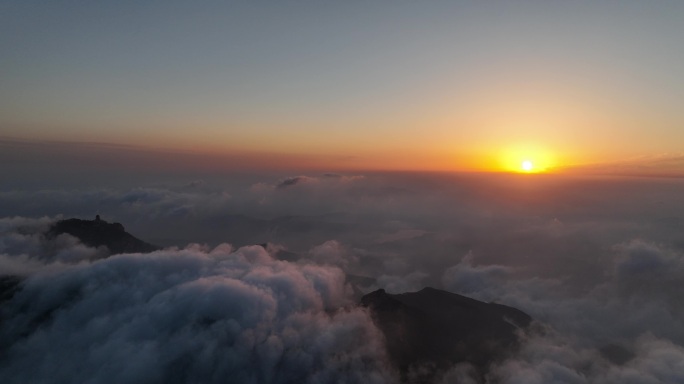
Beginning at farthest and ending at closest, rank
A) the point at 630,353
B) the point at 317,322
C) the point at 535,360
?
the point at 630,353 < the point at 317,322 < the point at 535,360

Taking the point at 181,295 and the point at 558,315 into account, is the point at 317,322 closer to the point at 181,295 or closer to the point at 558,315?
the point at 181,295

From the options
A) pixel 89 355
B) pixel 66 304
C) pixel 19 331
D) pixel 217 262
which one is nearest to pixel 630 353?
pixel 217 262

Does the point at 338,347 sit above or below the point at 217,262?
below

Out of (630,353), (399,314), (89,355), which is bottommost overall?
(630,353)

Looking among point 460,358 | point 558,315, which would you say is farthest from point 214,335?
point 558,315

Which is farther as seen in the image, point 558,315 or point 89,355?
point 558,315

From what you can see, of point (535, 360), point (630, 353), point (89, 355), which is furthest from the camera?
point (630, 353)
